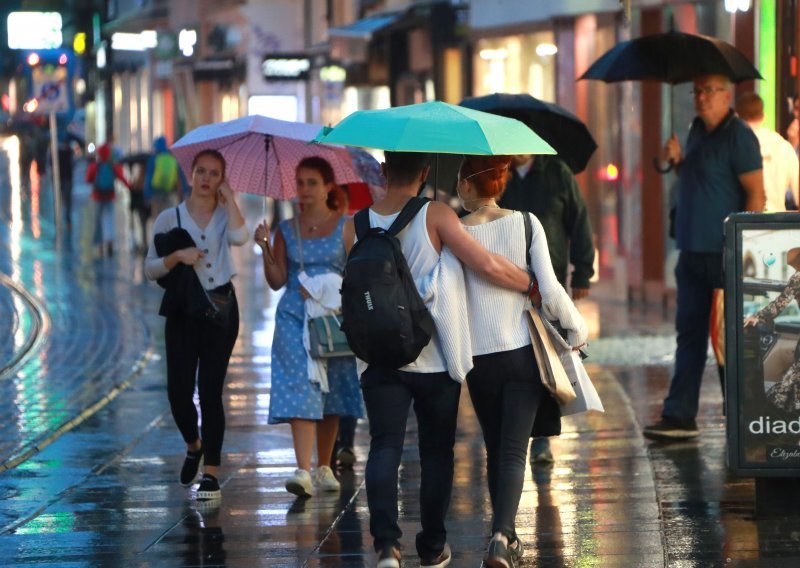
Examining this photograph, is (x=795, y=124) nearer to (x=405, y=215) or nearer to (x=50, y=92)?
(x=405, y=215)

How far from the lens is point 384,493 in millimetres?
6371

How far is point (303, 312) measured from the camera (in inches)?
345

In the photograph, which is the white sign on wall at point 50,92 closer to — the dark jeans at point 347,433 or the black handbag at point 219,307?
the dark jeans at point 347,433

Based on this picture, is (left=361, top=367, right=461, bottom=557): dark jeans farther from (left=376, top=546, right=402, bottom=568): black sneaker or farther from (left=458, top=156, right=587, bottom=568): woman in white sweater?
(left=458, top=156, right=587, bottom=568): woman in white sweater

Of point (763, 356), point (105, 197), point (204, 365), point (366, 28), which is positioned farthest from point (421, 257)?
point (366, 28)

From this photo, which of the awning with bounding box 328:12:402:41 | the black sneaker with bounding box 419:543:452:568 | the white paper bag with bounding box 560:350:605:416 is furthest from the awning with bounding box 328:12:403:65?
A: the black sneaker with bounding box 419:543:452:568

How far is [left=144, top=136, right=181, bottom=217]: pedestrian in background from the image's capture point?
25891mm

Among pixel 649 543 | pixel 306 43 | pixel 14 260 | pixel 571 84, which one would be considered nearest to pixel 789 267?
pixel 649 543

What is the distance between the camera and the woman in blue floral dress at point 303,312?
342 inches

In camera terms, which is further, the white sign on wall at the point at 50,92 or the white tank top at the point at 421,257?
the white sign on wall at the point at 50,92

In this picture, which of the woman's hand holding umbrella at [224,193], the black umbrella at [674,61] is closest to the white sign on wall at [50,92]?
the black umbrella at [674,61]

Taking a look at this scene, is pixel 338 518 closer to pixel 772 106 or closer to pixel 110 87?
pixel 772 106

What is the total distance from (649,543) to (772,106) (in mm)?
9310

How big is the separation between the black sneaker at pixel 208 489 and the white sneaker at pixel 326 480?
20.6 inches
